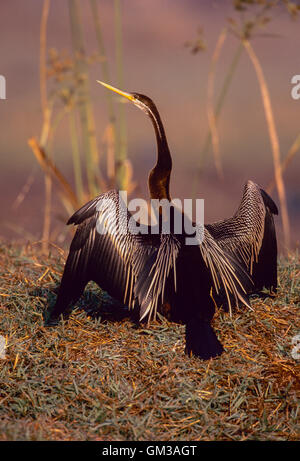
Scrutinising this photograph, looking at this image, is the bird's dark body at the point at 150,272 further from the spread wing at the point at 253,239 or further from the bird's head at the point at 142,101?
the bird's head at the point at 142,101

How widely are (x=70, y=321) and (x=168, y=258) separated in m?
0.65

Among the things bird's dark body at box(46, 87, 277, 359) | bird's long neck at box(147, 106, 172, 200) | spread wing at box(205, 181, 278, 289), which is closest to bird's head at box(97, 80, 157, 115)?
bird's long neck at box(147, 106, 172, 200)

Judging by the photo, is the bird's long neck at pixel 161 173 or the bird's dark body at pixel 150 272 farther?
the bird's long neck at pixel 161 173

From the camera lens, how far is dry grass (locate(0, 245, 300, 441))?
9.13ft

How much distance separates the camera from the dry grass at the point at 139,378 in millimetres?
2783

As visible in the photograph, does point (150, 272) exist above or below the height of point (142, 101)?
below

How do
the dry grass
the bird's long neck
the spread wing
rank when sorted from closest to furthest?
the dry grass → the bird's long neck → the spread wing

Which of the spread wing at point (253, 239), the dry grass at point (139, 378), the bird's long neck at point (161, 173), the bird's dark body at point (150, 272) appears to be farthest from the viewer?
the spread wing at point (253, 239)

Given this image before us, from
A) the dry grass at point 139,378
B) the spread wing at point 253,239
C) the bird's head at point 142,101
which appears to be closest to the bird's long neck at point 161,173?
the bird's head at point 142,101

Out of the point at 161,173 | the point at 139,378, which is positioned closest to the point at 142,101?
the point at 161,173

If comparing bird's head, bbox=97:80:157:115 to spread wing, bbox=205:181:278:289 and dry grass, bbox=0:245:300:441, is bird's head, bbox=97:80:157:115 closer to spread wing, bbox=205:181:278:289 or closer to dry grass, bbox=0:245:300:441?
spread wing, bbox=205:181:278:289

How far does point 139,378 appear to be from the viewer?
3.10m

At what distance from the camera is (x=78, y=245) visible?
11.1 ft

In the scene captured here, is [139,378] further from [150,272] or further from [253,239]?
[253,239]
